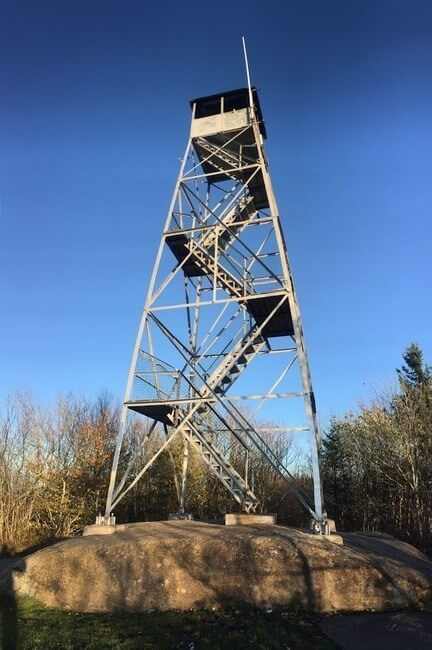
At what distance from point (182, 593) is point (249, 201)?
42.3 ft

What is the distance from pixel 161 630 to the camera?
7.33m

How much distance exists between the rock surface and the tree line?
31.7ft

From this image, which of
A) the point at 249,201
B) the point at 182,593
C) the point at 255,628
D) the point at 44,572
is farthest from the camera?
the point at 249,201

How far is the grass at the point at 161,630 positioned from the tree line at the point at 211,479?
11.1 m

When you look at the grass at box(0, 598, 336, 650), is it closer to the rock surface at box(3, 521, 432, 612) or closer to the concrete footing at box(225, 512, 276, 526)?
the rock surface at box(3, 521, 432, 612)

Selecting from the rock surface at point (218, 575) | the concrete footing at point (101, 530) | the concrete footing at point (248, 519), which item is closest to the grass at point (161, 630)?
the rock surface at point (218, 575)

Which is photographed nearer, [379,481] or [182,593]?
[182,593]

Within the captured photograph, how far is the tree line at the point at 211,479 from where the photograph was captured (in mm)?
20938

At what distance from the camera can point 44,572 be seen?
9.79m

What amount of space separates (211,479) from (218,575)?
17.2 metres

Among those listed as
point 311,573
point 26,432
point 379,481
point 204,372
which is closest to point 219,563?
point 311,573

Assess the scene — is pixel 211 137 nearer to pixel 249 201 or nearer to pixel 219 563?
pixel 249 201

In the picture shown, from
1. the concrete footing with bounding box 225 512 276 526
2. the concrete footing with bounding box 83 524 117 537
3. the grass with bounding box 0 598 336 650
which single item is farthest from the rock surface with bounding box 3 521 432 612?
the concrete footing with bounding box 225 512 276 526

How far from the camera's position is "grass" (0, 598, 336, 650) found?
672 centimetres
